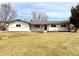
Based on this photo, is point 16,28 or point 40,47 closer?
point 40,47

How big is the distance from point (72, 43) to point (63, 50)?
3.12 feet

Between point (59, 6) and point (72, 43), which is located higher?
point (59, 6)

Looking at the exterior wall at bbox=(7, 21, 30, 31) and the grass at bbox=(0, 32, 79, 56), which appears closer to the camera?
the grass at bbox=(0, 32, 79, 56)

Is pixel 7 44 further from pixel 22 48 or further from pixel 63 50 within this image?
pixel 63 50

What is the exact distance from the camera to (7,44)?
7895mm

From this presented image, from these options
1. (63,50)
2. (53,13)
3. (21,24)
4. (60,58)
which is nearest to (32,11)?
(53,13)

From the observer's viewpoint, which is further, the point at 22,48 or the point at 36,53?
the point at 22,48

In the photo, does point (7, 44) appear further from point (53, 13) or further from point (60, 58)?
point (60, 58)

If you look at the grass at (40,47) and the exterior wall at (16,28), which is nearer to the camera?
the grass at (40,47)

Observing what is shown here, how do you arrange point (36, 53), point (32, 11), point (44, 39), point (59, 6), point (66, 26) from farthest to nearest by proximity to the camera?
point (66, 26) → point (44, 39) → point (32, 11) → point (59, 6) → point (36, 53)

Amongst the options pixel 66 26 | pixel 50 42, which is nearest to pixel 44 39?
pixel 50 42

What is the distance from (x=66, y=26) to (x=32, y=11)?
6685mm

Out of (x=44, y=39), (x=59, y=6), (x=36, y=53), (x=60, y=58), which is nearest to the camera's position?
(x=60, y=58)

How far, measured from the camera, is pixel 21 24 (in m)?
14.4
